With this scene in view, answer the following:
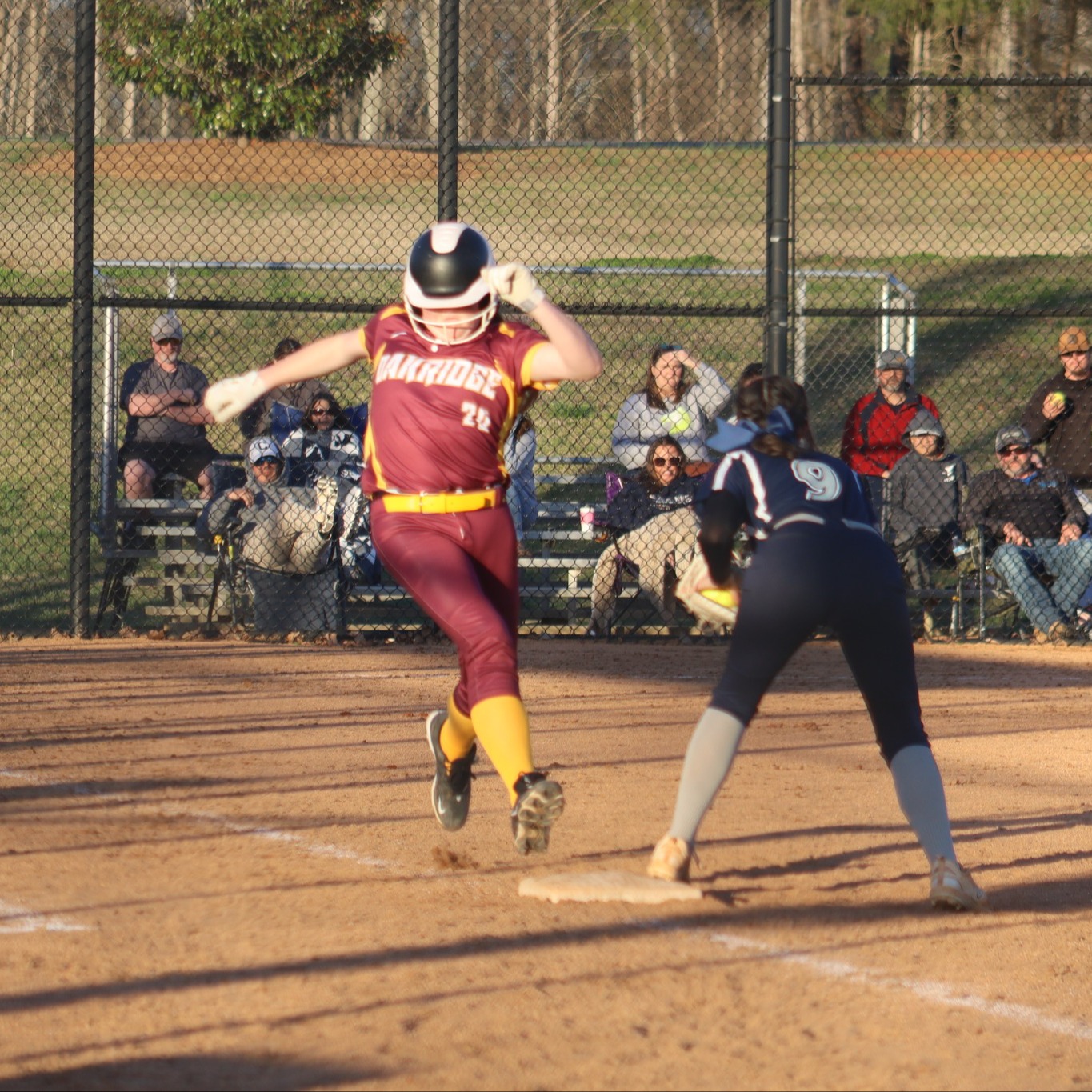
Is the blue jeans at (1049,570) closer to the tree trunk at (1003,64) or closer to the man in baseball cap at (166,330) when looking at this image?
the tree trunk at (1003,64)

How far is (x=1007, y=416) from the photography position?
733 inches

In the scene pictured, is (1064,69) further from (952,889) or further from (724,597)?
(952,889)

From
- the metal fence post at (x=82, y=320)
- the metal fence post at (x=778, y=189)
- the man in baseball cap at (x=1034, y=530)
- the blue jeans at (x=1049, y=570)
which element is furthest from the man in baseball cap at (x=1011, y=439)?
the metal fence post at (x=82, y=320)

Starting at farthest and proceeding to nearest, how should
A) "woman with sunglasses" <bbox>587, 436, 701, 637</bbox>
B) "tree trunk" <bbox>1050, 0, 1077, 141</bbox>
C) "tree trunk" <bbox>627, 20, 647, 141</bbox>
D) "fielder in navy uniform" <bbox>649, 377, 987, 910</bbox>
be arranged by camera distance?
"tree trunk" <bbox>1050, 0, 1077, 141</bbox> → "tree trunk" <bbox>627, 20, 647, 141</bbox> → "woman with sunglasses" <bbox>587, 436, 701, 637</bbox> → "fielder in navy uniform" <bbox>649, 377, 987, 910</bbox>

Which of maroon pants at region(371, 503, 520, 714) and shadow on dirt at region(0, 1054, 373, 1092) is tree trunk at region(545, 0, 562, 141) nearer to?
maroon pants at region(371, 503, 520, 714)

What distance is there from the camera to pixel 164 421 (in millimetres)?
11078

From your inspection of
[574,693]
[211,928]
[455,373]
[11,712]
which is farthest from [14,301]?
[211,928]

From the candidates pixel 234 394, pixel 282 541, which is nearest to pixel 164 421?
pixel 282 541

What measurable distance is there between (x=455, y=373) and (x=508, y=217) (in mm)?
15267

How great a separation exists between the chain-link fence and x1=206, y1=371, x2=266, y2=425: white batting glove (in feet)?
15.3

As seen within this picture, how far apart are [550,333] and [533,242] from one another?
16264 mm

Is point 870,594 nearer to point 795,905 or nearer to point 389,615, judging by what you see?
point 795,905

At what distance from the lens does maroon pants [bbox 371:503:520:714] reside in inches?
185

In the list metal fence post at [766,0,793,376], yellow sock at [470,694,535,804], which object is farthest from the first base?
metal fence post at [766,0,793,376]
